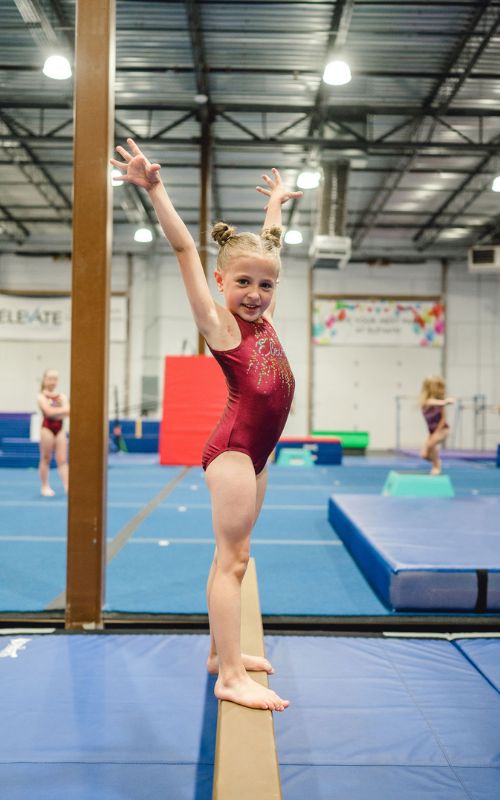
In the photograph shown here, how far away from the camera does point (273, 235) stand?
1672 millimetres

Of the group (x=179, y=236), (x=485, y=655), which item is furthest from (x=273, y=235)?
(x=485, y=655)

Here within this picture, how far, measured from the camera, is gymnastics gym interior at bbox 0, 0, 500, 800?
1.66m

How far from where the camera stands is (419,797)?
4.57ft

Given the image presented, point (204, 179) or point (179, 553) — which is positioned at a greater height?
point (204, 179)

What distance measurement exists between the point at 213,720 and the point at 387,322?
46.7 ft

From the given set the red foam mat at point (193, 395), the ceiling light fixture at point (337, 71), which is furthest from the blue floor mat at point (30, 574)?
the ceiling light fixture at point (337, 71)

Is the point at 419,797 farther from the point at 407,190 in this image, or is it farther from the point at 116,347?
the point at 116,347

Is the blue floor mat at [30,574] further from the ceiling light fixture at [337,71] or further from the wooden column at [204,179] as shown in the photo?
the ceiling light fixture at [337,71]

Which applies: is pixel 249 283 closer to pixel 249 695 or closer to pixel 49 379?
pixel 249 695

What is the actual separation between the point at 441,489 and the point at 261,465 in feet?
14.4

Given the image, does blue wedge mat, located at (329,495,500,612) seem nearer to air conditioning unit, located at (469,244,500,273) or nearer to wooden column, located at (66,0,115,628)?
wooden column, located at (66,0,115,628)

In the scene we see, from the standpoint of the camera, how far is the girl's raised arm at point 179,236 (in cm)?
154

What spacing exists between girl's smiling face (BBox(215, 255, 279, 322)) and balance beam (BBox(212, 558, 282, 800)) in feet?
3.39

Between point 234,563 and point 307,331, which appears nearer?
point 234,563
